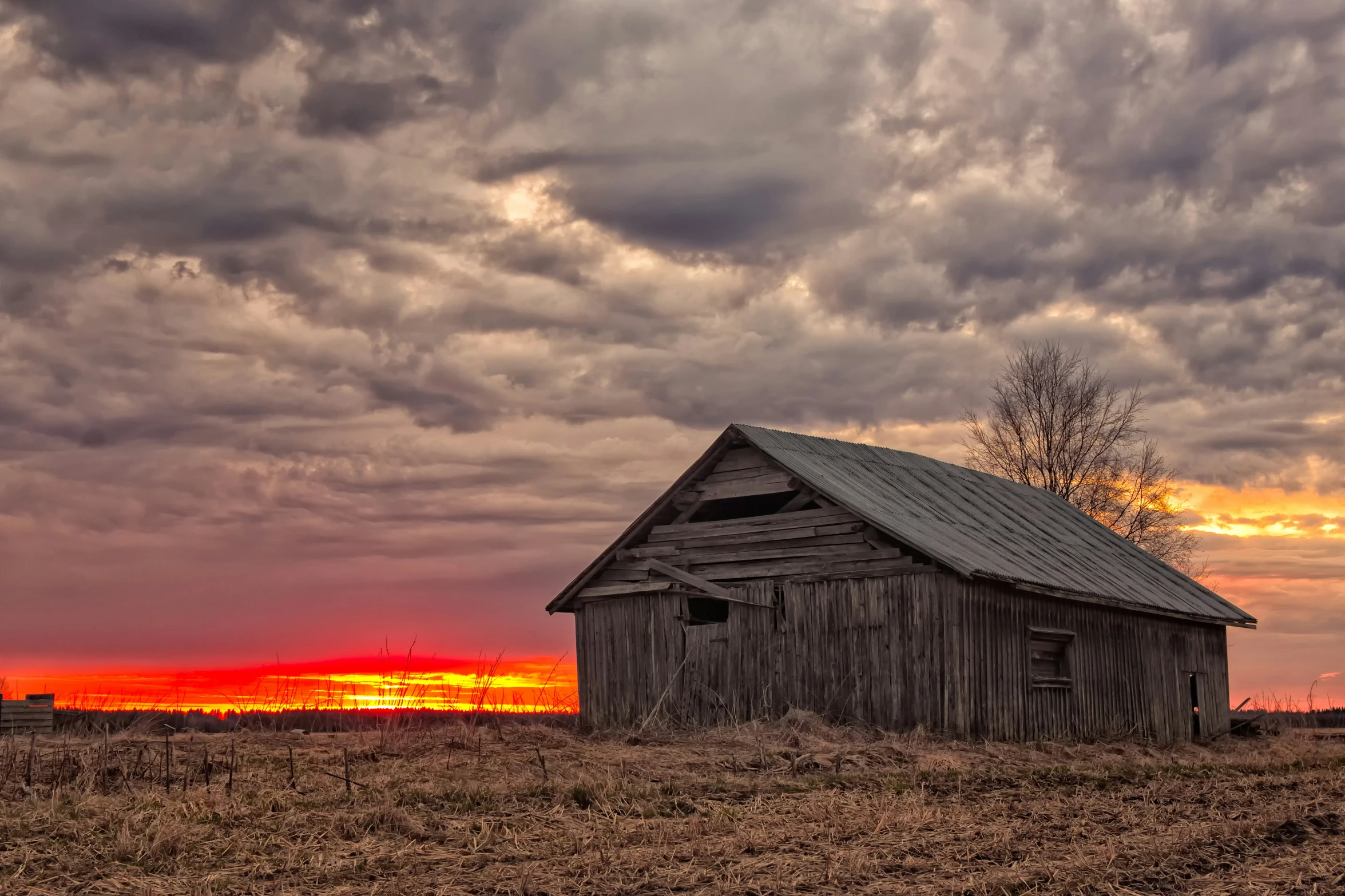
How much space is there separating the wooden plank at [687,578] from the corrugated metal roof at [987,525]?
2.78 metres

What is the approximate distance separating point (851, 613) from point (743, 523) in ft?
9.23

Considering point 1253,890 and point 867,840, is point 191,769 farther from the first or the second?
point 1253,890

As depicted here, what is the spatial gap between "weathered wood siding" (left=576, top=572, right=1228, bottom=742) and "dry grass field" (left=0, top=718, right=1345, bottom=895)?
3.80m

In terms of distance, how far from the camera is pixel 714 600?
2517cm

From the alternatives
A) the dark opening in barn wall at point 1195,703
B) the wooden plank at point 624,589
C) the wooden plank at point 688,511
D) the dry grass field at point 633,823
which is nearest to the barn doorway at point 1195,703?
the dark opening in barn wall at point 1195,703

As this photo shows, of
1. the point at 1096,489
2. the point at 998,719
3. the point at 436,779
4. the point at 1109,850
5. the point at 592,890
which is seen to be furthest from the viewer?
the point at 1096,489

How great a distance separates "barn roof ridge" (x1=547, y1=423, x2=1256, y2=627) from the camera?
2273 centimetres

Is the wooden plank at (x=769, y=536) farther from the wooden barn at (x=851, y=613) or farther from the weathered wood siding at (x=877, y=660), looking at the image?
the weathered wood siding at (x=877, y=660)

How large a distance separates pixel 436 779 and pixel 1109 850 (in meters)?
7.06

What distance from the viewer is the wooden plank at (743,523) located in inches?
902

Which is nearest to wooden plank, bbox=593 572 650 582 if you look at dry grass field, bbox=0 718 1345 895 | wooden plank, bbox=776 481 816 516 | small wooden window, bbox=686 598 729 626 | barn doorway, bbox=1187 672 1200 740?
small wooden window, bbox=686 598 729 626

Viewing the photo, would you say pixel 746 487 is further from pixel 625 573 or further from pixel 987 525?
pixel 987 525

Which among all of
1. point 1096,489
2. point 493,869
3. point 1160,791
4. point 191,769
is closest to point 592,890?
point 493,869

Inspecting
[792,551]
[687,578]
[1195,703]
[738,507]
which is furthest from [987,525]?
[1195,703]
